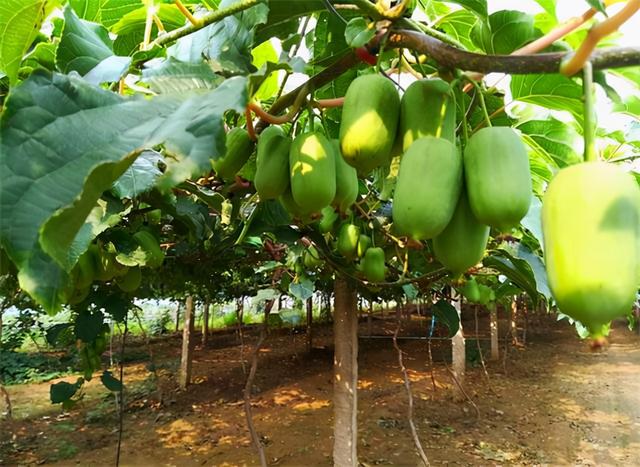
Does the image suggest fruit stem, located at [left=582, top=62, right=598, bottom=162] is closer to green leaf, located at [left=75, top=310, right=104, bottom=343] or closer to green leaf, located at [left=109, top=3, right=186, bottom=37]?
green leaf, located at [left=109, top=3, right=186, bottom=37]

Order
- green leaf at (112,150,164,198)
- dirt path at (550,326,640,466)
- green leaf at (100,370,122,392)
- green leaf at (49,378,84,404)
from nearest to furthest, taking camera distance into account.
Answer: green leaf at (112,150,164,198) < green leaf at (49,378,84,404) < green leaf at (100,370,122,392) < dirt path at (550,326,640,466)

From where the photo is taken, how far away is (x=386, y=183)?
5.14 ft

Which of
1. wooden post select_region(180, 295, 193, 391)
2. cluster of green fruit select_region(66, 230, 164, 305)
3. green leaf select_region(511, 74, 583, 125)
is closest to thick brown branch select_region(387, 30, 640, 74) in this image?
green leaf select_region(511, 74, 583, 125)

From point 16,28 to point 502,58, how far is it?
76 centimetres

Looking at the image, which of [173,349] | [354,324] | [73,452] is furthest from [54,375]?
[354,324]

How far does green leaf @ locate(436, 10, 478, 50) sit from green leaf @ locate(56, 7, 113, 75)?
2.28 ft

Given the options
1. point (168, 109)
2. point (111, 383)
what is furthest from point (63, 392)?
point (168, 109)

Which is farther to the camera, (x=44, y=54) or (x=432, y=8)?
(x=432, y=8)

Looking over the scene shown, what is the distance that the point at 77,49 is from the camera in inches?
31.9

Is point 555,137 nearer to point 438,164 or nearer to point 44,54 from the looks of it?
point 438,164

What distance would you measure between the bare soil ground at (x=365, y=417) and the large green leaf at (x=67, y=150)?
18.3ft

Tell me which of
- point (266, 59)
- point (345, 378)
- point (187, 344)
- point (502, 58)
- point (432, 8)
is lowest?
point (187, 344)

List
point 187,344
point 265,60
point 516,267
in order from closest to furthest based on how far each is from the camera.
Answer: point 265,60
point 516,267
point 187,344

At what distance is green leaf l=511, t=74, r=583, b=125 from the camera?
881mm
